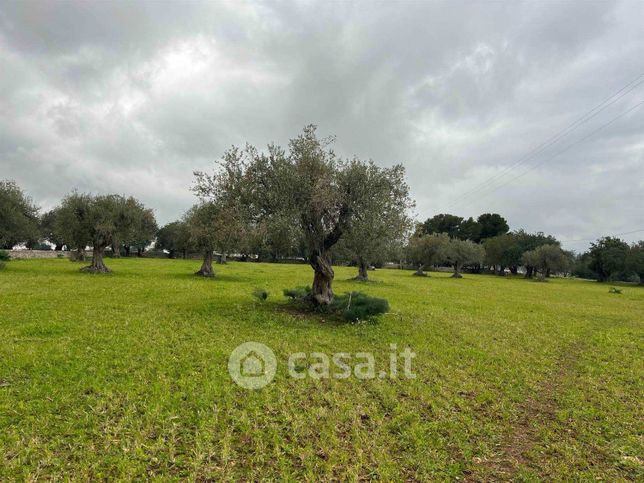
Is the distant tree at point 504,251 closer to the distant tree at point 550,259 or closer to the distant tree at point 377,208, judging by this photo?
the distant tree at point 550,259

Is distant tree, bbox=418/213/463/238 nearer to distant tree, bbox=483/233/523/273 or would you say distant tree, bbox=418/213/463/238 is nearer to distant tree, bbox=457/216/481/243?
distant tree, bbox=457/216/481/243

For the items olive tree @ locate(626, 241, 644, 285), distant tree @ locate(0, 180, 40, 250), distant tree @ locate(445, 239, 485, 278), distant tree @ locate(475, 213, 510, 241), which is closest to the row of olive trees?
distant tree @ locate(445, 239, 485, 278)

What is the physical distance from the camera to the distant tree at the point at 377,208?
1580 centimetres

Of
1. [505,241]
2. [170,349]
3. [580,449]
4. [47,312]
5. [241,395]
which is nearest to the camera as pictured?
[580,449]

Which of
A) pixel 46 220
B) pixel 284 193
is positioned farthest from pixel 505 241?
pixel 46 220

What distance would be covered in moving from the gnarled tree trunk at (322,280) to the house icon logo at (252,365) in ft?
21.3

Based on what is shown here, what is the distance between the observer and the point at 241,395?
7324mm

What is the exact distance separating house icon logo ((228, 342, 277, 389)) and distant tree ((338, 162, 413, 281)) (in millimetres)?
7322

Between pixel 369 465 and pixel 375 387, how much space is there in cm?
297

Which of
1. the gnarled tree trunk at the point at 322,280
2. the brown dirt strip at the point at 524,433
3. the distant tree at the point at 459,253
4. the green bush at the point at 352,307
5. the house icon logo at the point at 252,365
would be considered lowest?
the brown dirt strip at the point at 524,433

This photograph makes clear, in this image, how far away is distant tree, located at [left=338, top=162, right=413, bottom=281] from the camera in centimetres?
1580

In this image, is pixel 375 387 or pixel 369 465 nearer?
pixel 369 465

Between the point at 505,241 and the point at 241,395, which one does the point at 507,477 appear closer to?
the point at 241,395

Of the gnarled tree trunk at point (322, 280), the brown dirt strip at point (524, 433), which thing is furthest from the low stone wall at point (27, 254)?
the brown dirt strip at point (524, 433)
